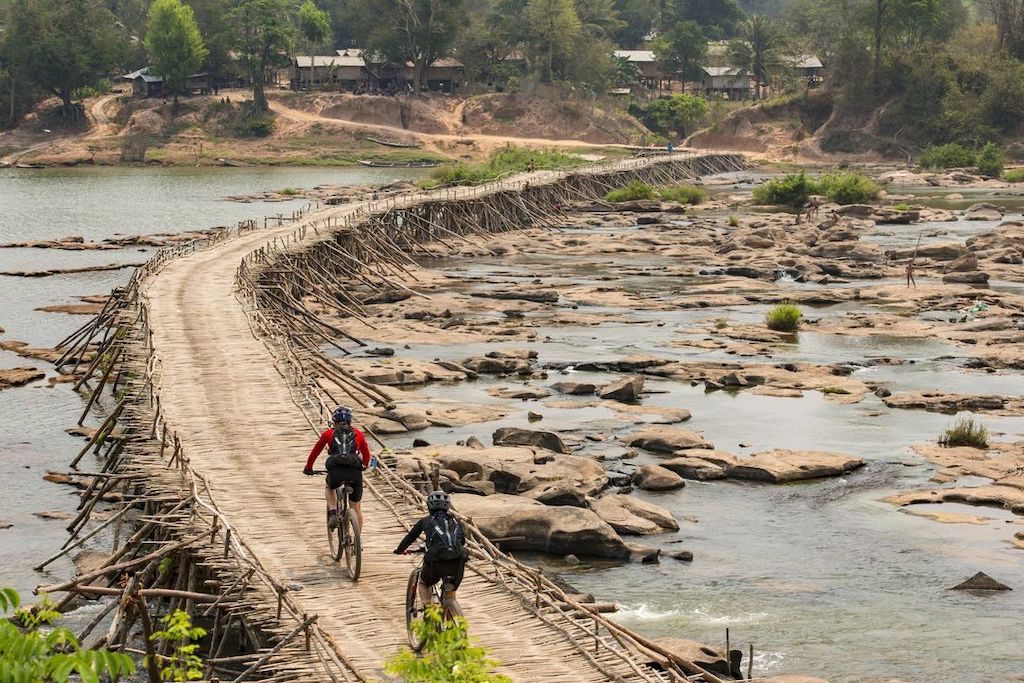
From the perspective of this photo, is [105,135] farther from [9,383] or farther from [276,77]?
[9,383]

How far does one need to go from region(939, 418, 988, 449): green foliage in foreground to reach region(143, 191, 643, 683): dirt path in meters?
15.0

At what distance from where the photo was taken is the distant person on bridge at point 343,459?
1805 cm

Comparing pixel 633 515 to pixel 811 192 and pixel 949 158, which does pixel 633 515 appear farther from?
pixel 949 158

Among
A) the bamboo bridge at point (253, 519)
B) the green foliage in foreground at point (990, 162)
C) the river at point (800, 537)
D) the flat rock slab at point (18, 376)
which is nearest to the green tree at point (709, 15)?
the green foliage in foreground at point (990, 162)

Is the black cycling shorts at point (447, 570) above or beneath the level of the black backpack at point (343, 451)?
beneath

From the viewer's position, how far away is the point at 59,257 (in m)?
69.6

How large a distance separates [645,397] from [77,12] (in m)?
131

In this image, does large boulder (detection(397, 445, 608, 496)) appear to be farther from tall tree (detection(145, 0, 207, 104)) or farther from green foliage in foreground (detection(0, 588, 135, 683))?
tall tree (detection(145, 0, 207, 104))

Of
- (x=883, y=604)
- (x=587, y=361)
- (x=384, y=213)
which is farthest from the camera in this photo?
(x=384, y=213)

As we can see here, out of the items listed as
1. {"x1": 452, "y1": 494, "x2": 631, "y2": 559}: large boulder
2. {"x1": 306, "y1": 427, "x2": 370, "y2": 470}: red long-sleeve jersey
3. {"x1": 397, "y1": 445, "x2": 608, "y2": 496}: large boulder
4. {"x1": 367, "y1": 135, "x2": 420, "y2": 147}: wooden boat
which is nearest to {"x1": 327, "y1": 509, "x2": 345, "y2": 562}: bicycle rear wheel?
{"x1": 306, "y1": 427, "x2": 370, "y2": 470}: red long-sleeve jersey

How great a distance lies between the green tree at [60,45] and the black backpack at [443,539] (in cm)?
14315

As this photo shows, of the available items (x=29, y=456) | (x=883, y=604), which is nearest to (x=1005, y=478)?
(x=883, y=604)

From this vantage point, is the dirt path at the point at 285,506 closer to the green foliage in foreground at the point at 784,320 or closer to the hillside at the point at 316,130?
the green foliage in foreground at the point at 784,320

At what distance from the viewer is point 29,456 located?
31781 millimetres
